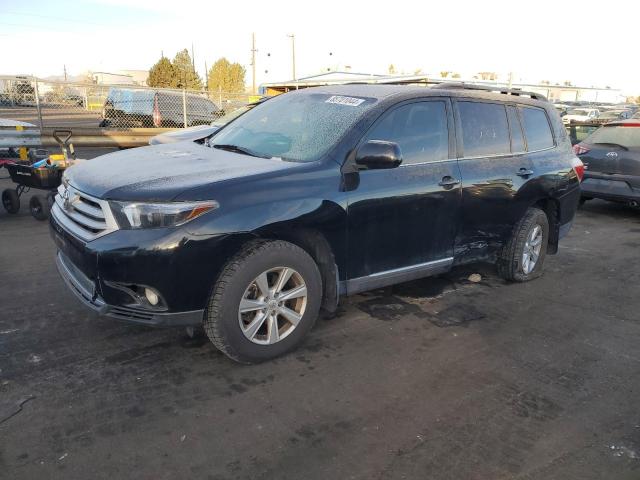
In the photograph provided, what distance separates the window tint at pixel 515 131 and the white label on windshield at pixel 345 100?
173 cm

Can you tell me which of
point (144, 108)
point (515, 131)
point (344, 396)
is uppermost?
point (144, 108)

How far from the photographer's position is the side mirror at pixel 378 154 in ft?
11.9

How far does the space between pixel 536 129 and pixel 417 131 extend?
5.99 feet

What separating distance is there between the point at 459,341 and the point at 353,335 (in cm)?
79

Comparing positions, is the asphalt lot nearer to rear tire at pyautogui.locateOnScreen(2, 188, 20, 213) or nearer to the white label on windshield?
the white label on windshield

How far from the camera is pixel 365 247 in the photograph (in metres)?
3.85

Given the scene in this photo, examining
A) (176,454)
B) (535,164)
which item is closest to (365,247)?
(176,454)

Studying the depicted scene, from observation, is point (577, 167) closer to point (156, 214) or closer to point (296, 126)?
point (296, 126)

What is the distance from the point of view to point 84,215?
3.37 m

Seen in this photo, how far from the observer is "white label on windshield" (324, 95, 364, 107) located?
4.09 metres

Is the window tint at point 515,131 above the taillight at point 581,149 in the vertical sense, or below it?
above

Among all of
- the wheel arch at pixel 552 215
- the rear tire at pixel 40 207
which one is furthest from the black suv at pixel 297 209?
the rear tire at pixel 40 207

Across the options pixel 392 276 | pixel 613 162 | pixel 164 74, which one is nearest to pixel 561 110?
pixel 613 162

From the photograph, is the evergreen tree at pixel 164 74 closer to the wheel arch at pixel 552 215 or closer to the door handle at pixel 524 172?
the wheel arch at pixel 552 215
